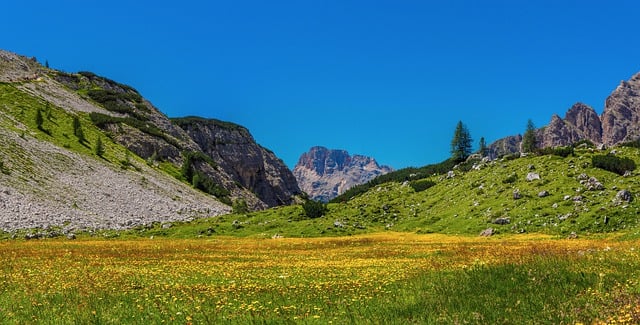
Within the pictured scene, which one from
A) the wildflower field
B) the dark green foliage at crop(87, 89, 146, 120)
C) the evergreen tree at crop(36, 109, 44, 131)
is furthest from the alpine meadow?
the dark green foliage at crop(87, 89, 146, 120)

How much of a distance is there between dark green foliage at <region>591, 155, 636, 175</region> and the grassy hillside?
95cm

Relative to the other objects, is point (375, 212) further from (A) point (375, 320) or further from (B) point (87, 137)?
(B) point (87, 137)

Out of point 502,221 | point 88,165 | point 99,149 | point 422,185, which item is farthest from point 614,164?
point 99,149

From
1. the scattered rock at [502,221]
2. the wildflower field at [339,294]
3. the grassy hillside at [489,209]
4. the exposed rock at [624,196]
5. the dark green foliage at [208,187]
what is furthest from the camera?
the dark green foliage at [208,187]

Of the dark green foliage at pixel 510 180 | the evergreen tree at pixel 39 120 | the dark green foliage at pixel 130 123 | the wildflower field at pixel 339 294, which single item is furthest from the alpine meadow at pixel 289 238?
the evergreen tree at pixel 39 120

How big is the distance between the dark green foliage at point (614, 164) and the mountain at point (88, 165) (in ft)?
233

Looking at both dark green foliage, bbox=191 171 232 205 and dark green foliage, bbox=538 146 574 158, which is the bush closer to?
dark green foliage, bbox=538 146 574 158

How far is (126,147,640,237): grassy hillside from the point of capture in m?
54.1

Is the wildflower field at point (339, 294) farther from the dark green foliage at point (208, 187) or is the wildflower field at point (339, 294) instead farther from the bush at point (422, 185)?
the dark green foliage at point (208, 187)

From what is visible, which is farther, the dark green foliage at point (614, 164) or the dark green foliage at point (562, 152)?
the dark green foliage at point (562, 152)

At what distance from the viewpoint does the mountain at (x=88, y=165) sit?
243 feet

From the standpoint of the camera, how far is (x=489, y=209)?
64562 mm

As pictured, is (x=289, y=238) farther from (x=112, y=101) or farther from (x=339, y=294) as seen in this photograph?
(x=112, y=101)

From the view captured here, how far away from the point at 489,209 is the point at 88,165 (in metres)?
84.9
